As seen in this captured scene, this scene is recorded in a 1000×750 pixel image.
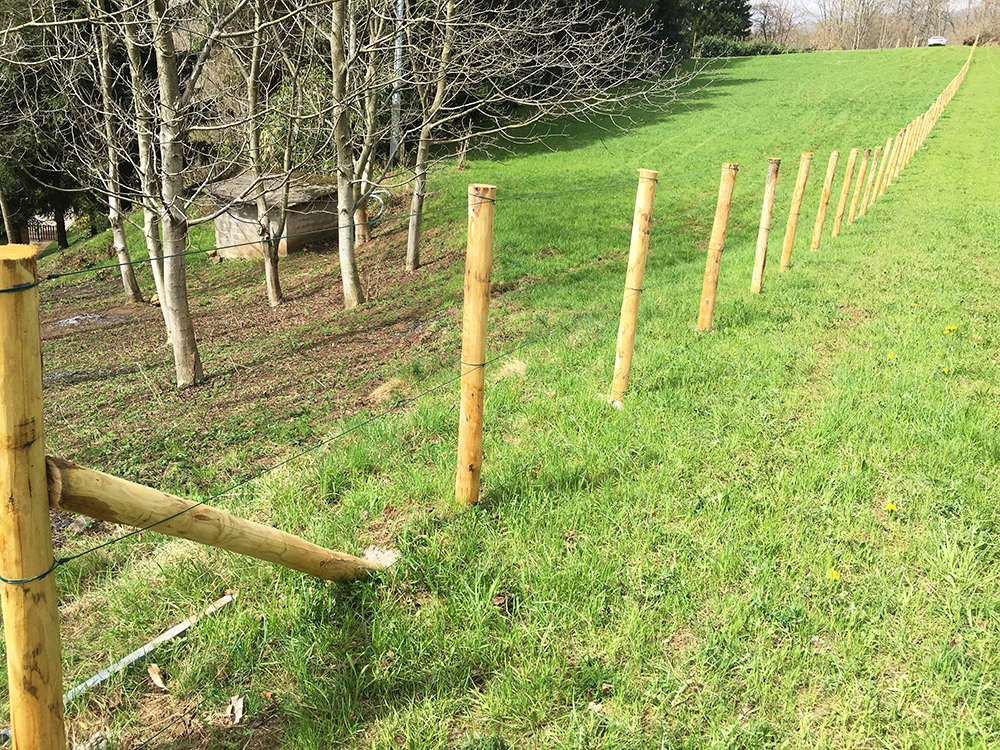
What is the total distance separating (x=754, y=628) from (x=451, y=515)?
59.0 inches

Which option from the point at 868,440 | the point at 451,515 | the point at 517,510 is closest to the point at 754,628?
the point at 517,510

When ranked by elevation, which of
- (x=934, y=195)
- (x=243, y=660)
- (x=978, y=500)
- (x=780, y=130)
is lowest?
(x=243, y=660)

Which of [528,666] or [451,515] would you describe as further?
[451,515]

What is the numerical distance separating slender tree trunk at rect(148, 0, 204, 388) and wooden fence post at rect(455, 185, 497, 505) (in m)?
5.03

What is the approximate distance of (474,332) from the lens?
321 centimetres

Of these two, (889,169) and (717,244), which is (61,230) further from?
(889,169)

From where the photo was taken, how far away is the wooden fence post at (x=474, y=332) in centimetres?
306

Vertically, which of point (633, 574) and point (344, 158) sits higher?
point (344, 158)

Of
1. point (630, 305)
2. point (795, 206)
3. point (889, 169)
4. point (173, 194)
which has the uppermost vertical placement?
point (889, 169)

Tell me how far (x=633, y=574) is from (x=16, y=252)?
2578mm

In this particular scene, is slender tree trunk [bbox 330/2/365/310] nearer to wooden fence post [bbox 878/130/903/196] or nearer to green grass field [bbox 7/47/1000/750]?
green grass field [bbox 7/47/1000/750]

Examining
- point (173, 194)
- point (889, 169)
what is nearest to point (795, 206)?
point (173, 194)

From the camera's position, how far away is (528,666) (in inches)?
99.8

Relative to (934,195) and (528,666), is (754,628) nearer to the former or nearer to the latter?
(528,666)
